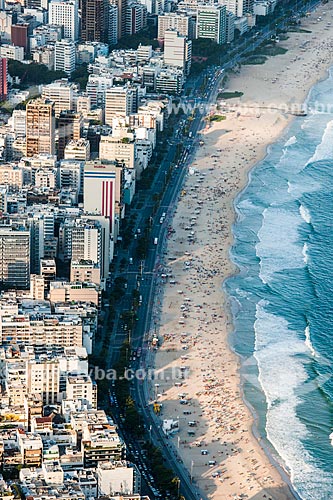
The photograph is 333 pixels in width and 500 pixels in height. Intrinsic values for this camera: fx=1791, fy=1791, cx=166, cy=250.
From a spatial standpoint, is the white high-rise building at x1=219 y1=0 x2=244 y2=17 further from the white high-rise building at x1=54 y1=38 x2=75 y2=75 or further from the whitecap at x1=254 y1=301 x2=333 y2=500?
the whitecap at x1=254 y1=301 x2=333 y2=500

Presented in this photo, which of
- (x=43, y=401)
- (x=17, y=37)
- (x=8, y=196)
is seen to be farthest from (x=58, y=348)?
(x=17, y=37)

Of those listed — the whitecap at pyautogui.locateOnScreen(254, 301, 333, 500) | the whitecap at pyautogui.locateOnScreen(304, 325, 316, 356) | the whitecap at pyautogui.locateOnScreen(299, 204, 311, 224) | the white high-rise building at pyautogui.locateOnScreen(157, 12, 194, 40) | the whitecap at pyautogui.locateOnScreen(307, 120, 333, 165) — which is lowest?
the whitecap at pyautogui.locateOnScreen(254, 301, 333, 500)

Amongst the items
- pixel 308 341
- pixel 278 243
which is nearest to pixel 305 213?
pixel 278 243

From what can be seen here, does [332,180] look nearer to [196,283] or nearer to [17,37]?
[196,283]

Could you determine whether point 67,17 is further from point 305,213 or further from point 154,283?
point 154,283

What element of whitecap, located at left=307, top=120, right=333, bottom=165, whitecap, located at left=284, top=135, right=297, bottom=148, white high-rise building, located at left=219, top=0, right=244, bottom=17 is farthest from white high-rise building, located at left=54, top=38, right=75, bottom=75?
whitecap, located at left=307, top=120, right=333, bottom=165

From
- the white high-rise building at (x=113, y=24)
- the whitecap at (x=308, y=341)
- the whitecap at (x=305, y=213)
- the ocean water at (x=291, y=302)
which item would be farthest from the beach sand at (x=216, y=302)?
the white high-rise building at (x=113, y=24)
